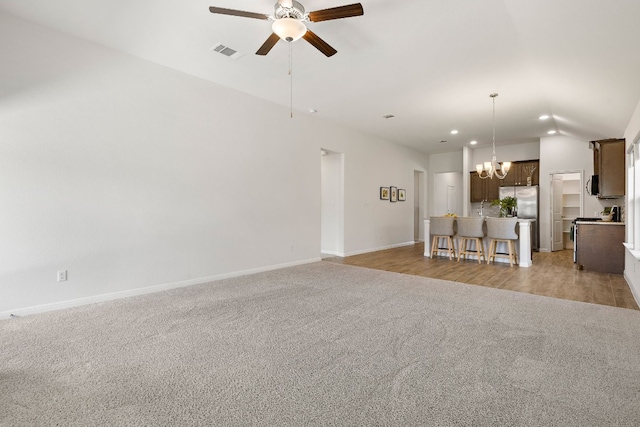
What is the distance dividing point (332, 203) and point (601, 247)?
16.0ft

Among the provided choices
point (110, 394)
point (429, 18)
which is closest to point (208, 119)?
point (429, 18)

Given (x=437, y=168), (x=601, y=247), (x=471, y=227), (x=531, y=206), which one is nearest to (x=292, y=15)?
(x=471, y=227)

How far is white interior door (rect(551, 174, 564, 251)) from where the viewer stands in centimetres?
791

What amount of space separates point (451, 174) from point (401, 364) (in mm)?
9322

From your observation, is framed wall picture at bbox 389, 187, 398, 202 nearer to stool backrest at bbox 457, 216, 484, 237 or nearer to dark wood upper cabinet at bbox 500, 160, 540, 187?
stool backrest at bbox 457, 216, 484, 237

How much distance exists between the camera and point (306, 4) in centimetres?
286

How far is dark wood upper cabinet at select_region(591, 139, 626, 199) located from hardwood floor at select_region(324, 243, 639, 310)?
4.49 ft

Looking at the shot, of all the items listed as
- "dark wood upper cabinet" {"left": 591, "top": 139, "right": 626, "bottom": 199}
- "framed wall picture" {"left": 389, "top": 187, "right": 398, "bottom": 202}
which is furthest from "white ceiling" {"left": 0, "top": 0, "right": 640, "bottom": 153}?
"framed wall picture" {"left": 389, "top": 187, "right": 398, "bottom": 202}

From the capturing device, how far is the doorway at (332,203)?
23.1ft

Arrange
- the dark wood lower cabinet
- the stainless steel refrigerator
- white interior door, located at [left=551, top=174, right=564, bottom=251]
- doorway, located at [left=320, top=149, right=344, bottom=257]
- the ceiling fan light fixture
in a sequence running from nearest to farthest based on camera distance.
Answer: the ceiling fan light fixture, the dark wood lower cabinet, doorway, located at [left=320, top=149, right=344, bottom=257], white interior door, located at [left=551, top=174, right=564, bottom=251], the stainless steel refrigerator

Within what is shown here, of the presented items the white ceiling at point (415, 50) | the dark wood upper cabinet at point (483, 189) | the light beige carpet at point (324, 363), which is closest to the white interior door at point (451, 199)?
the dark wood upper cabinet at point (483, 189)

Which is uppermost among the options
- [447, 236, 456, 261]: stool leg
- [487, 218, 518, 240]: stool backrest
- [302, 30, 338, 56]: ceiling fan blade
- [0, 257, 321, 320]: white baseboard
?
[302, 30, 338, 56]: ceiling fan blade

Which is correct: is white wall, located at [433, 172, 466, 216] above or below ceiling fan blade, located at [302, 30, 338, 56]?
below

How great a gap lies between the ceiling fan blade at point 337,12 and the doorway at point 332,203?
14.0 feet
